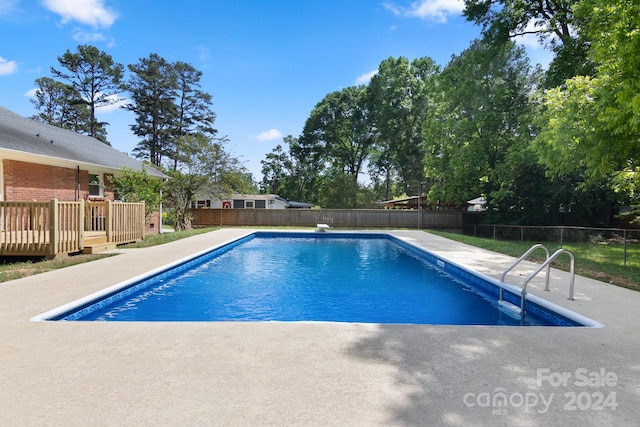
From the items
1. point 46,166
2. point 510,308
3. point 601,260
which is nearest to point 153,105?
point 46,166

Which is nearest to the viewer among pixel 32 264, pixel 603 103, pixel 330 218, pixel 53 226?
pixel 603 103

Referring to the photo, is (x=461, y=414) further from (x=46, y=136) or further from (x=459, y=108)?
(x=459, y=108)

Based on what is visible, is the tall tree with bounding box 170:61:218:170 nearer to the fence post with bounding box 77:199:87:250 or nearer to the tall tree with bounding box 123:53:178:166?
the tall tree with bounding box 123:53:178:166

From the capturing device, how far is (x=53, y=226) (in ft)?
25.0

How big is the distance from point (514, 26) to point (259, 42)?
1259 cm

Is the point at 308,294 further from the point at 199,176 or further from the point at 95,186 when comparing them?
the point at 199,176

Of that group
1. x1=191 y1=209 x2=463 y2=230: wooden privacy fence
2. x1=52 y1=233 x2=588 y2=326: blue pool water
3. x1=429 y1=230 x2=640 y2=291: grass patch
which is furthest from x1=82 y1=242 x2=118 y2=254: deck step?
x1=191 y1=209 x2=463 y2=230: wooden privacy fence

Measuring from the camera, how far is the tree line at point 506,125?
755cm

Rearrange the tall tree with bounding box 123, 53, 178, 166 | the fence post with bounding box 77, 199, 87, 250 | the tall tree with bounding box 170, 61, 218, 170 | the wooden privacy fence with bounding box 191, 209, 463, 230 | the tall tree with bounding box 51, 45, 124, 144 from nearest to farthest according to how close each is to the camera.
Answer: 1. the fence post with bounding box 77, 199, 87, 250
2. the wooden privacy fence with bounding box 191, 209, 463, 230
3. the tall tree with bounding box 51, 45, 124, 144
4. the tall tree with bounding box 123, 53, 178, 166
5. the tall tree with bounding box 170, 61, 218, 170

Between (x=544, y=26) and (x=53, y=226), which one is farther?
(x=544, y=26)

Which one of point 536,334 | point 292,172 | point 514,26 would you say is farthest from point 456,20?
point 292,172

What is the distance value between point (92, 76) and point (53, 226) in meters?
31.6

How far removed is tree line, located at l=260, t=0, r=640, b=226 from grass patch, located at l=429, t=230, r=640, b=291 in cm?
227

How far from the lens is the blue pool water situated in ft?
17.1
